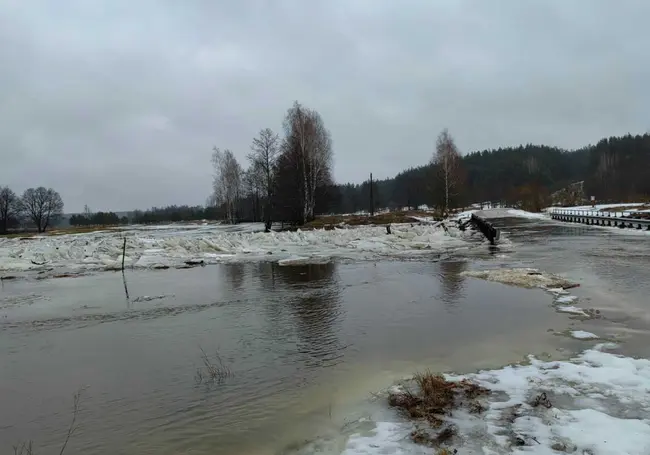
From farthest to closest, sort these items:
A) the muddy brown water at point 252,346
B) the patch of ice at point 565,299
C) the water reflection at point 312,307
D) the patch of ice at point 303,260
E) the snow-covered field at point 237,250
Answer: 1. the snow-covered field at point 237,250
2. the patch of ice at point 303,260
3. the patch of ice at point 565,299
4. the water reflection at point 312,307
5. the muddy brown water at point 252,346

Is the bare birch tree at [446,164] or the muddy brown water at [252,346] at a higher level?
the bare birch tree at [446,164]

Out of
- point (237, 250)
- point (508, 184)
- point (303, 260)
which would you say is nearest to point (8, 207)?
point (237, 250)

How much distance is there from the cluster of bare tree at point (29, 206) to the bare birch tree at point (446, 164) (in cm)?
7917

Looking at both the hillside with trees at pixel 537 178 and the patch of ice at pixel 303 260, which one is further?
the hillside with trees at pixel 537 178

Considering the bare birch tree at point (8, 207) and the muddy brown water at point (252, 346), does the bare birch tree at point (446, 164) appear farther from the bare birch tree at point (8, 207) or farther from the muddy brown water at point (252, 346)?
the bare birch tree at point (8, 207)

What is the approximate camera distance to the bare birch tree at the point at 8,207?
87438mm

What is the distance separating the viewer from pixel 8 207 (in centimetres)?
9138

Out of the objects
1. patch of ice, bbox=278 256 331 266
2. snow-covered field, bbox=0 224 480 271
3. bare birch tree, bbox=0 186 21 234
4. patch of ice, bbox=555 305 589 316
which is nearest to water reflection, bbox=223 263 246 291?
patch of ice, bbox=278 256 331 266

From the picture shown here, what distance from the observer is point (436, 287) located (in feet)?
47.2

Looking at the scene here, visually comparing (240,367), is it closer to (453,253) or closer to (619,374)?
(619,374)

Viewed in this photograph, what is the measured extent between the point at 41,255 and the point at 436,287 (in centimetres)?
2385

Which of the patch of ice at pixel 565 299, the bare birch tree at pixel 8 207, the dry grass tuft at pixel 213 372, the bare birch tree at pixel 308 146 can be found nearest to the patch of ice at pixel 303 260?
the patch of ice at pixel 565 299

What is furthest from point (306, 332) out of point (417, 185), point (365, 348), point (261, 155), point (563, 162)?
point (563, 162)

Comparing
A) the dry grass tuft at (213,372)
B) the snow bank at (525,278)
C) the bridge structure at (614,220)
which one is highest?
the bridge structure at (614,220)
